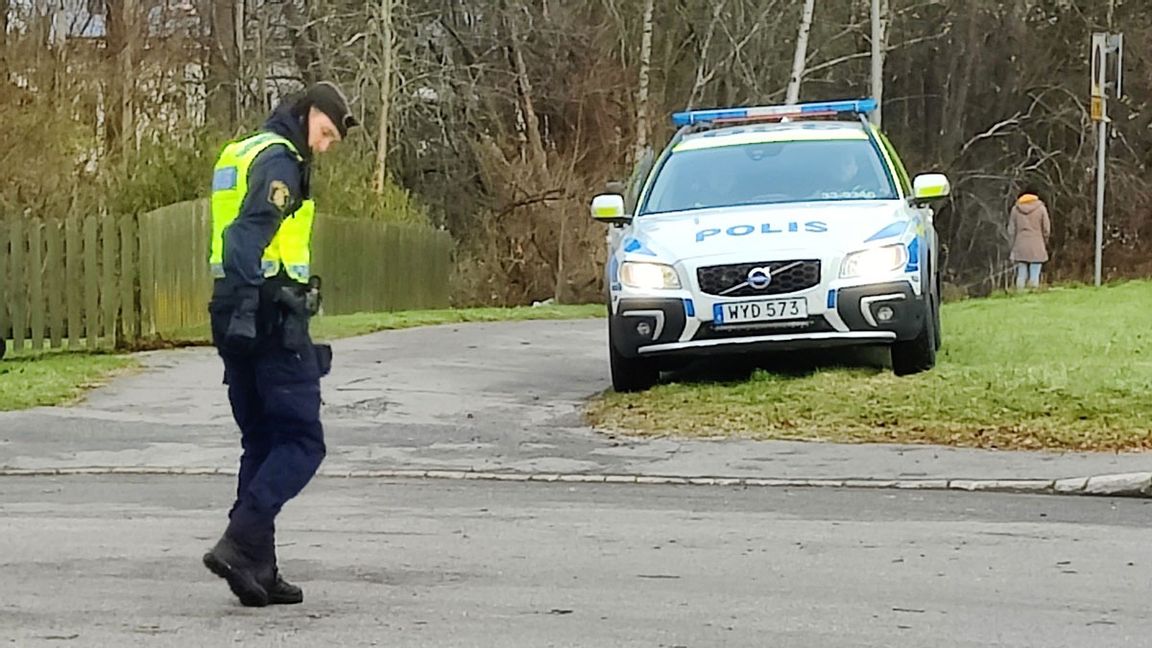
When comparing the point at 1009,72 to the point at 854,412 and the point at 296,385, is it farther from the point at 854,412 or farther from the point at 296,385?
the point at 296,385

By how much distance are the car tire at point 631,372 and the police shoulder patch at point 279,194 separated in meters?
6.41

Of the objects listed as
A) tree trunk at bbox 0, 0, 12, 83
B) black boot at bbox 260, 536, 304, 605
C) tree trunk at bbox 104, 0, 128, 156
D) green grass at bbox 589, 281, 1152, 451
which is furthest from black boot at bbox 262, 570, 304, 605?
tree trunk at bbox 104, 0, 128, 156

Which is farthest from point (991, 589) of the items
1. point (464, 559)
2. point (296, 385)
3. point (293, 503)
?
point (293, 503)

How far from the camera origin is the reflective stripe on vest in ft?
20.6

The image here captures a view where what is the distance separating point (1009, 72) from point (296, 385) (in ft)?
135

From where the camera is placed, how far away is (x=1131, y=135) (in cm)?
4378

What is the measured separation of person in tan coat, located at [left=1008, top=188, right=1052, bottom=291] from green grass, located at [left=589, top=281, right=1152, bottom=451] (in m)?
15.0

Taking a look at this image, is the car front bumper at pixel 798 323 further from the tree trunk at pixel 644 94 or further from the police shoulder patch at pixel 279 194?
the tree trunk at pixel 644 94

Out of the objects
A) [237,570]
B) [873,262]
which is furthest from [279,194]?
[873,262]

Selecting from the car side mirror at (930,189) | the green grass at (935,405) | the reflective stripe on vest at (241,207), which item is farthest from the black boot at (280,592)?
the car side mirror at (930,189)

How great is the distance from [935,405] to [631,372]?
2.26 metres

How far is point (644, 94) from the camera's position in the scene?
3778 cm

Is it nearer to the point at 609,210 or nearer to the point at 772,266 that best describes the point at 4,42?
the point at 609,210

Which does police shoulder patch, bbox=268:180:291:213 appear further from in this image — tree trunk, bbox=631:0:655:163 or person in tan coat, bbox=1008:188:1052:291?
tree trunk, bbox=631:0:655:163
